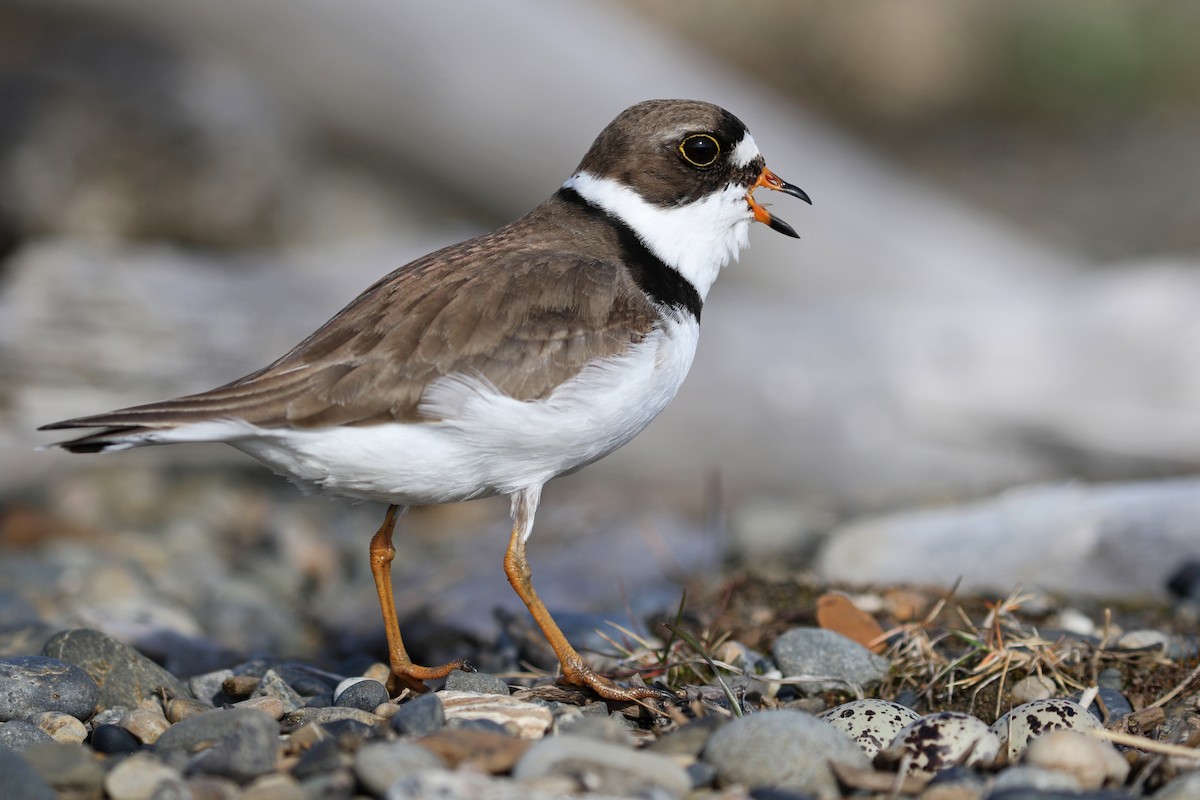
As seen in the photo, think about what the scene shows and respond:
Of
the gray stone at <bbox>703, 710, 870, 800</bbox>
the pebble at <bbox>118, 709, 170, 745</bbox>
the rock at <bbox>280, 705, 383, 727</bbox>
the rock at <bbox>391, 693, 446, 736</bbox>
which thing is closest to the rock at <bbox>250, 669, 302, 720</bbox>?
the rock at <bbox>280, 705, 383, 727</bbox>

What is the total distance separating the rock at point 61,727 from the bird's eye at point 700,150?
3015 millimetres

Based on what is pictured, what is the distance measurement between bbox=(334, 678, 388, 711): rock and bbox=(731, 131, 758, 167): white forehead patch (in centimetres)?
245

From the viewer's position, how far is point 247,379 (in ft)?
14.5

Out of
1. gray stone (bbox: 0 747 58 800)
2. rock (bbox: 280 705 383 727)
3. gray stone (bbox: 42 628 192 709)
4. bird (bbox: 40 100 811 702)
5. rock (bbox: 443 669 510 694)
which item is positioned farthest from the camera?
gray stone (bbox: 42 628 192 709)

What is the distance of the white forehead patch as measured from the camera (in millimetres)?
5082

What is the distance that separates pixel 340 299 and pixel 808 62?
37.2 ft

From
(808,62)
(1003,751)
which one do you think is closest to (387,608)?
(1003,751)

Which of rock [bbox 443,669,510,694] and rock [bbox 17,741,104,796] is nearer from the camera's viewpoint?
rock [bbox 17,741,104,796]

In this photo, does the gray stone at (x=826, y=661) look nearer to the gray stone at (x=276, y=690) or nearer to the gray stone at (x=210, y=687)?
the gray stone at (x=276, y=690)

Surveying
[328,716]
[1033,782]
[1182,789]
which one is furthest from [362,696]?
[1182,789]

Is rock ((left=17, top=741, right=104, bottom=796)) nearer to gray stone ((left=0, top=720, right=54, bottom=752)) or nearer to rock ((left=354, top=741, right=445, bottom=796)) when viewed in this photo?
gray stone ((left=0, top=720, right=54, bottom=752))

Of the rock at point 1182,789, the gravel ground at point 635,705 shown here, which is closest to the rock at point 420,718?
the gravel ground at point 635,705

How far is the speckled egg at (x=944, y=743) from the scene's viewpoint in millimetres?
3643

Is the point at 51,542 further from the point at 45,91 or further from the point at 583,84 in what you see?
the point at 583,84
